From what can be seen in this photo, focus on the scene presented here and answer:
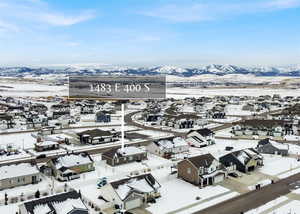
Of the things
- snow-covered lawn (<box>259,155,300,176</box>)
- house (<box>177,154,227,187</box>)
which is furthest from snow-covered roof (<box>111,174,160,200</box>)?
snow-covered lawn (<box>259,155,300,176</box>)

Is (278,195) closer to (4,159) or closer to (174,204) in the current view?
(174,204)

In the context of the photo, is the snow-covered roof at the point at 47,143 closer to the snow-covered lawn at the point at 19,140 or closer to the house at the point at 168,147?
the snow-covered lawn at the point at 19,140

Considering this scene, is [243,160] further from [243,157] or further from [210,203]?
[210,203]

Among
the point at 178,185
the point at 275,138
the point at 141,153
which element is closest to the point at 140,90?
the point at 141,153

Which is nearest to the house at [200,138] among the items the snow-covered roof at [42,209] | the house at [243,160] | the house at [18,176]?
the house at [243,160]

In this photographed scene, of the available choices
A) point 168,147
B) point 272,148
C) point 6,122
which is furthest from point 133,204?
point 6,122
